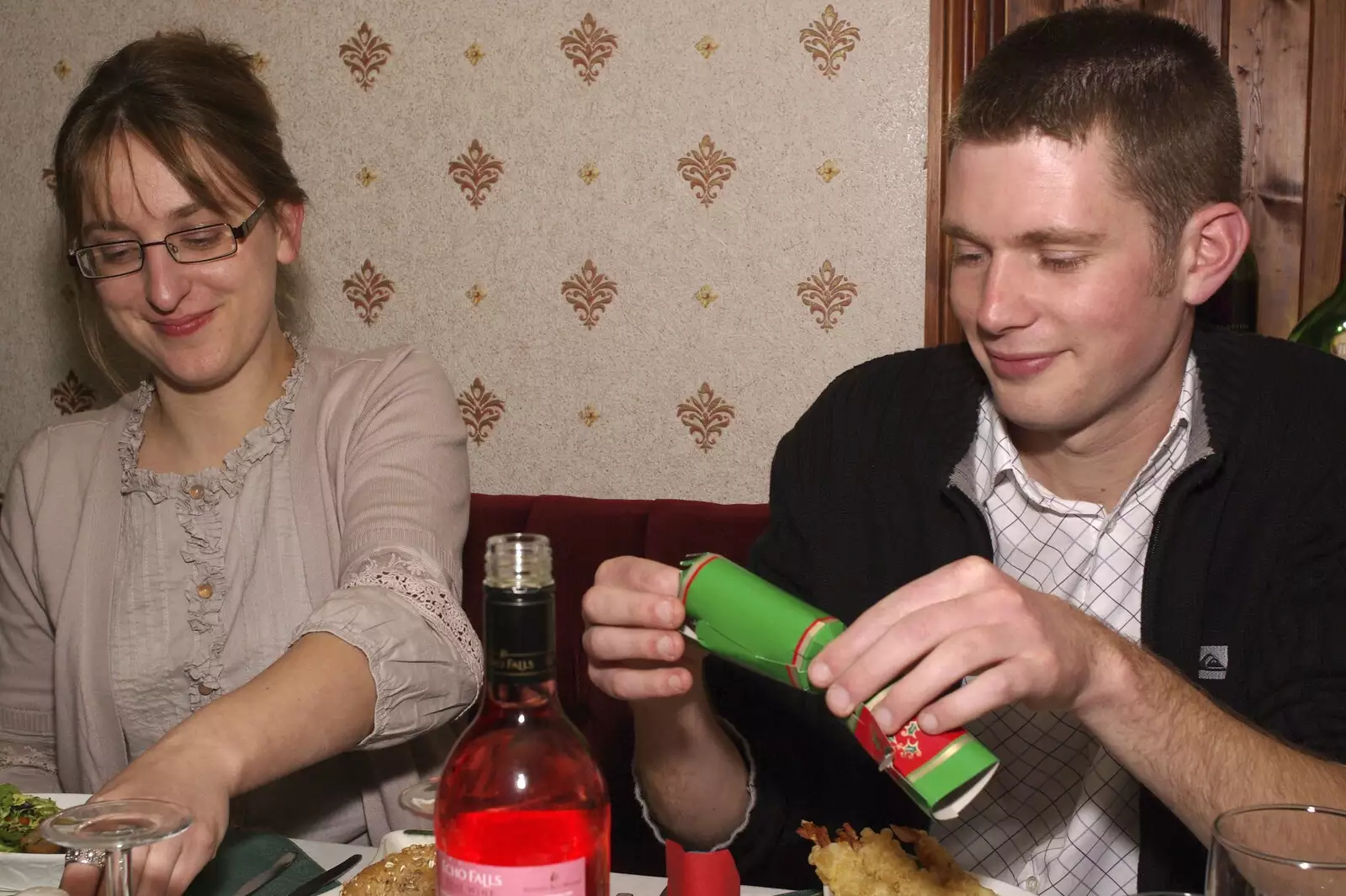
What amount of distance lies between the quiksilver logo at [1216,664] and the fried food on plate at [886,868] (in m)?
0.52

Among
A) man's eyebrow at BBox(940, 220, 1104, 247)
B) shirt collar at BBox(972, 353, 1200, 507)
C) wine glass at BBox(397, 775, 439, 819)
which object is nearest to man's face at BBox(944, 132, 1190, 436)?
man's eyebrow at BBox(940, 220, 1104, 247)

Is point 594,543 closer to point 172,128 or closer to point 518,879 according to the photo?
point 172,128

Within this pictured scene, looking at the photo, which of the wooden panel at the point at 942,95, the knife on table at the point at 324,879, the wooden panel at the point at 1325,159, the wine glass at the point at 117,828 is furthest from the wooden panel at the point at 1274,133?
the wine glass at the point at 117,828

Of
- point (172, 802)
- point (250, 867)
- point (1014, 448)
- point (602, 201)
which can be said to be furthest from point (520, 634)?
point (602, 201)

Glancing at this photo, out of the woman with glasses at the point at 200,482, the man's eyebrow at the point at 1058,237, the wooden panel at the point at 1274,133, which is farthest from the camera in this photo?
the wooden panel at the point at 1274,133

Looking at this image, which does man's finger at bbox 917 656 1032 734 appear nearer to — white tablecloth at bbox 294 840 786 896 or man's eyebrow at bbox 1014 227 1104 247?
white tablecloth at bbox 294 840 786 896

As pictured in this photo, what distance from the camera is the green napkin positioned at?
1.01 m

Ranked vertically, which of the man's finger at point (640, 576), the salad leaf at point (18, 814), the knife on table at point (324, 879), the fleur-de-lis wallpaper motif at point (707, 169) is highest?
the fleur-de-lis wallpaper motif at point (707, 169)

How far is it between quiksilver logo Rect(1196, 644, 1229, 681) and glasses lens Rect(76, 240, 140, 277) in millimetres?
1386

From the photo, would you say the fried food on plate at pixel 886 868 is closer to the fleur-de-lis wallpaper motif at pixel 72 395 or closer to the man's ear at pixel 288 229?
the man's ear at pixel 288 229

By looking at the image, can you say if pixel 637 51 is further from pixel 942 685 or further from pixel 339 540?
pixel 942 685

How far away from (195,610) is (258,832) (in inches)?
19.9

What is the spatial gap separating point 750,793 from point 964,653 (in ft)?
1.86

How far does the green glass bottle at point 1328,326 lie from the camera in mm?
1694
